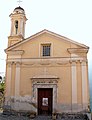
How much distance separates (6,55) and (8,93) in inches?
134

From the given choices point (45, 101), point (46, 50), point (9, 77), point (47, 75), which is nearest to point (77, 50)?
point (46, 50)

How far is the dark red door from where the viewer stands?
691 inches

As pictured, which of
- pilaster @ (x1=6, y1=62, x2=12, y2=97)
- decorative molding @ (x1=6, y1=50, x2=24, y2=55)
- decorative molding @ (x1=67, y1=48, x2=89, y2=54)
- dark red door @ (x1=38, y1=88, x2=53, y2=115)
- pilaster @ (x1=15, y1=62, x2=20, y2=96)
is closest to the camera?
dark red door @ (x1=38, y1=88, x2=53, y2=115)

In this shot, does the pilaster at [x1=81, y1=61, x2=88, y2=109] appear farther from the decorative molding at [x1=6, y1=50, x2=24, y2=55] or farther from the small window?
the decorative molding at [x1=6, y1=50, x2=24, y2=55]

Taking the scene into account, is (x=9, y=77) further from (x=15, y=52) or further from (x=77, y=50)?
(x=77, y=50)

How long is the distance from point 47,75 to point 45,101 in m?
2.17

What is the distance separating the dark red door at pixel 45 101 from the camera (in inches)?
691

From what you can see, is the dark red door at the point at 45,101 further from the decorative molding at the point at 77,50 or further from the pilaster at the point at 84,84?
the decorative molding at the point at 77,50

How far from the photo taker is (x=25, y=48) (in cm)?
1889

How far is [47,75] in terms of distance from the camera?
Result: 58.2ft

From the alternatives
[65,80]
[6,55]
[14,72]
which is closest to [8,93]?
[14,72]

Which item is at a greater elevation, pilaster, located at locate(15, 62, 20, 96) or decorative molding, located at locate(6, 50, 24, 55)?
decorative molding, located at locate(6, 50, 24, 55)

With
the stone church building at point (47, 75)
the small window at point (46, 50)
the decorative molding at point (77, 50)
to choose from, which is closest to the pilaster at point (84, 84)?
the stone church building at point (47, 75)

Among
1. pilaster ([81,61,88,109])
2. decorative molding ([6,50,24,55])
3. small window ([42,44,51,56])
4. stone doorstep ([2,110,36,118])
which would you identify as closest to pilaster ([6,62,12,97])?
decorative molding ([6,50,24,55])
